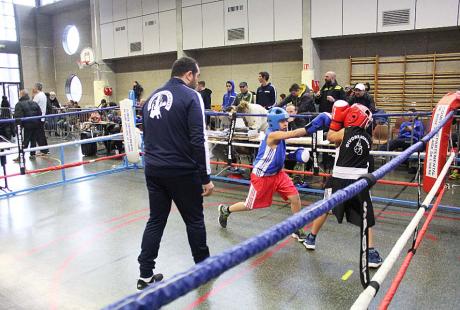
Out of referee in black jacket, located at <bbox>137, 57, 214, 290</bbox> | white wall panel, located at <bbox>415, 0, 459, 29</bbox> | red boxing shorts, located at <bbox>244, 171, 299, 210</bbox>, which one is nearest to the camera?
referee in black jacket, located at <bbox>137, 57, 214, 290</bbox>

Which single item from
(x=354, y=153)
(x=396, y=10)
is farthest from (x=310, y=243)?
(x=396, y=10)

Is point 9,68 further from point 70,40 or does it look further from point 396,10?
point 396,10

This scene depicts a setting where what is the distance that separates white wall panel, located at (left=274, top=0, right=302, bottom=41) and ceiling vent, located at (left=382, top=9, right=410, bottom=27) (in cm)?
214

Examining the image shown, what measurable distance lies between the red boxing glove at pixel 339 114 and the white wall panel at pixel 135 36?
41.1 ft

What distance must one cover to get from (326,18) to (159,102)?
8364 mm

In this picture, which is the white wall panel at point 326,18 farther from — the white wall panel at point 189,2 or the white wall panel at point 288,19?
the white wall panel at point 189,2

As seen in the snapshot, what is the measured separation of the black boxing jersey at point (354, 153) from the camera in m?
3.11

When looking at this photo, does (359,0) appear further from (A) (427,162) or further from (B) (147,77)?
(B) (147,77)

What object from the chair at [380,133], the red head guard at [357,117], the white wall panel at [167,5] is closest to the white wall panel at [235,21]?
the white wall panel at [167,5]

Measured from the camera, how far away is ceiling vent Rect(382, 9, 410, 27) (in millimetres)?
8953

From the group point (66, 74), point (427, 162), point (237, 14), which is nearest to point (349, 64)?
point (237, 14)

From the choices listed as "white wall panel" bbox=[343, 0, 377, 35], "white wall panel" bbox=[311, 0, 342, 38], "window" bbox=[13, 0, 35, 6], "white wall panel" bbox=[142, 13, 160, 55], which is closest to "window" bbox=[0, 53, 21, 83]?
"window" bbox=[13, 0, 35, 6]

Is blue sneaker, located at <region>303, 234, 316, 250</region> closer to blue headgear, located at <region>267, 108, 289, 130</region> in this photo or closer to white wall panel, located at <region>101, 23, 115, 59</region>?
blue headgear, located at <region>267, 108, 289, 130</region>

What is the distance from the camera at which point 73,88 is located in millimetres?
19625
